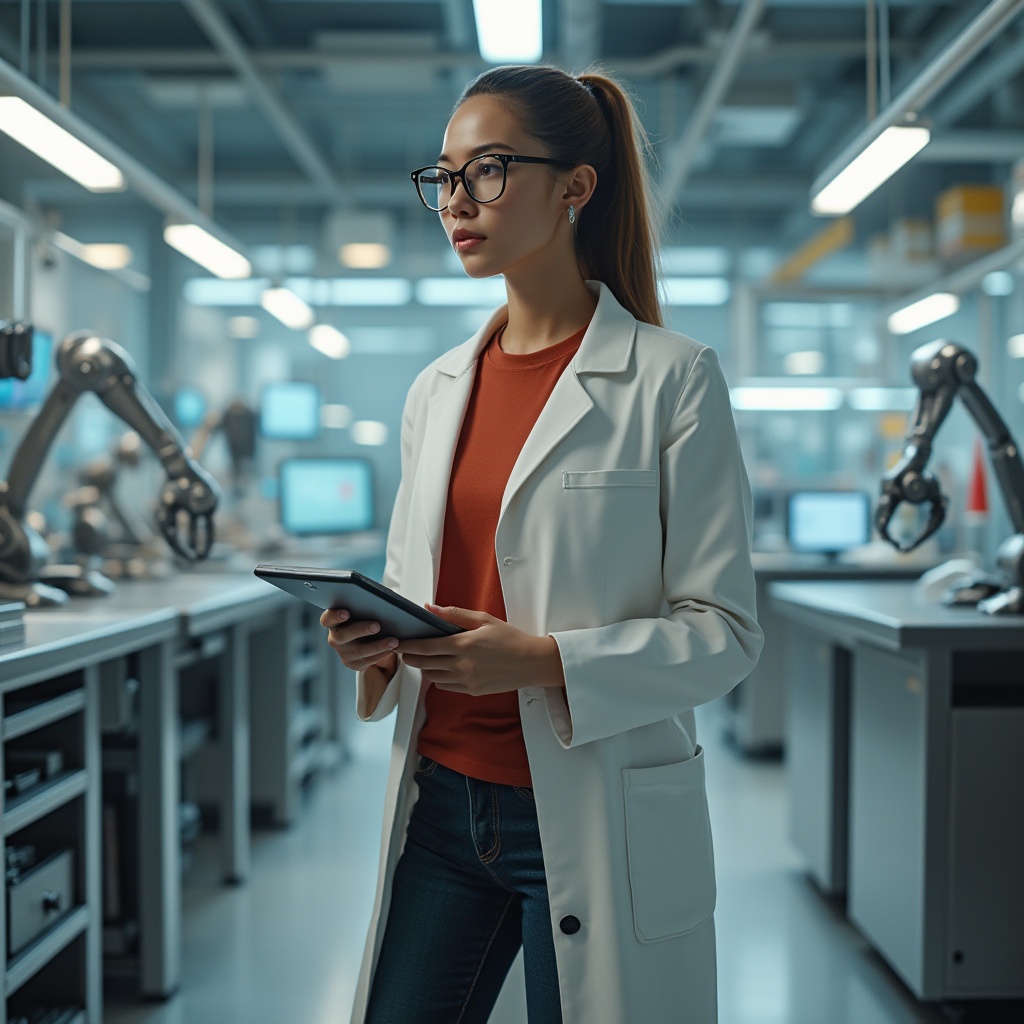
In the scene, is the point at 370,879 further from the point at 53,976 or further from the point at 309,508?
the point at 309,508

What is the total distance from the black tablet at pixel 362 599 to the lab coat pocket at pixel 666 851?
286mm

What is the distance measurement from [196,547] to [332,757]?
7.39ft

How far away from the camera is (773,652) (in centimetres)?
464

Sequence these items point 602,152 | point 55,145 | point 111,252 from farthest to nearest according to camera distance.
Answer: point 111,252 < point 55,145 < point 602,152

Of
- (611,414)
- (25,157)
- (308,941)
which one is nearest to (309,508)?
(308,941)

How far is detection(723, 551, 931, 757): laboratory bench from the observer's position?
4633 millimetres

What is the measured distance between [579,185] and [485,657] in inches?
22.5

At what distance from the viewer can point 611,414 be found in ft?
3.86

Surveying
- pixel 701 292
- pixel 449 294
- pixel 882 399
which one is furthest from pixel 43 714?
pixel 701 292

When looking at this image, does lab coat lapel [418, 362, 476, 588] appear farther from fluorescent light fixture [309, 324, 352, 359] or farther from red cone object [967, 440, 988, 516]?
fluorescent light fixture [309, 324, 352, 359]

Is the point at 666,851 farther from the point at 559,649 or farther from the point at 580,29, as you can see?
the point at 580,29

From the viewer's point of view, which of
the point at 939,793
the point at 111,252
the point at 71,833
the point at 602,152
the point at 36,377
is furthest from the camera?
the point at 111,252

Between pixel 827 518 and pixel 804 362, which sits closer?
pixel 827 518

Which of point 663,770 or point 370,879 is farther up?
point 663,770
